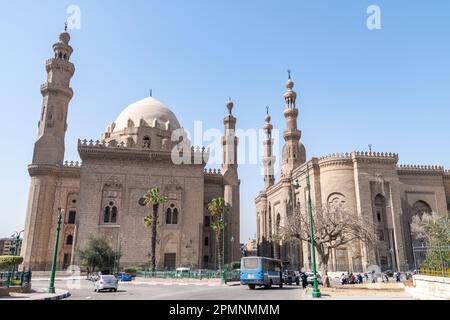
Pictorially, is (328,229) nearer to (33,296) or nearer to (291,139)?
(33,296)

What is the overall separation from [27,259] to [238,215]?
22.8 meters

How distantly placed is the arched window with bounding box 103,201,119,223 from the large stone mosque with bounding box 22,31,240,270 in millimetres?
105

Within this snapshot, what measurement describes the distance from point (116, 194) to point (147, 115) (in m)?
13.7

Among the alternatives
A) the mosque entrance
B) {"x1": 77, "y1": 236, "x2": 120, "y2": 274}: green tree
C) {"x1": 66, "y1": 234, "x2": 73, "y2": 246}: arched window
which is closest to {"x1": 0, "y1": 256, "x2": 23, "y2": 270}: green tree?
{"x1": 77, "y1": 236, "x2": 120, "y2": 274}: green tree

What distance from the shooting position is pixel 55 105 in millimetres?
41125

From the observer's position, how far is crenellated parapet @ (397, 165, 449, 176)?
40781 mm

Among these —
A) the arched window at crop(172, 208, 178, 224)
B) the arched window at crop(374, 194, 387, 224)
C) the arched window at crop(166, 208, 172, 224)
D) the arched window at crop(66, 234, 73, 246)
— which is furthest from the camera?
the arched window at crop(66, 234, 73, 246)

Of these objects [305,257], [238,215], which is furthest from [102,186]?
[305,257]

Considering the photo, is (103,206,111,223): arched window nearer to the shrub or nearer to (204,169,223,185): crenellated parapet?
(204,169,223,185): crenellated parapet

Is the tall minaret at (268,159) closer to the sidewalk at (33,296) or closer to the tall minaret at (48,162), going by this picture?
the tall minaret at (48,162)

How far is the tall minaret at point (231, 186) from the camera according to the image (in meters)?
41.8

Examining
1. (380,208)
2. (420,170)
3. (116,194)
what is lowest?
(380,208)

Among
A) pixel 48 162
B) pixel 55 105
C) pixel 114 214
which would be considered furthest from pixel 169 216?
pixel 55 105
